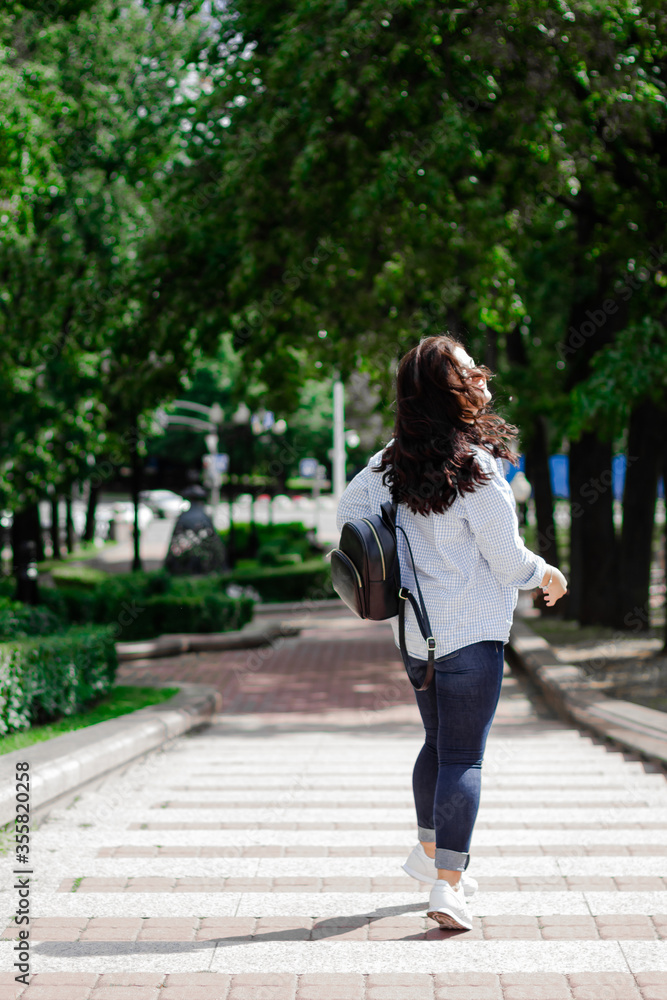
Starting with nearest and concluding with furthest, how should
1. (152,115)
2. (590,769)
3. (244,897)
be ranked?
(244,897) → (590,769) → (152,115)

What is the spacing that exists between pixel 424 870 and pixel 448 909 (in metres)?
0.31

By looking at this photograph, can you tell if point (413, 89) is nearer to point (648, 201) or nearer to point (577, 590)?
point (648, 201)

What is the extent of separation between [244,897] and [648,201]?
9073 mm

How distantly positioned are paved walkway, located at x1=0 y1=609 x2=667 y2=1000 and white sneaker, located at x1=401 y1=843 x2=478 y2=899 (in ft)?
0.23

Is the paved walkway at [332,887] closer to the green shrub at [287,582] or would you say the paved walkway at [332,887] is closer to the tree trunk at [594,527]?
the tree trunk at [594,527]

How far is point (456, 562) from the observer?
3.17 m

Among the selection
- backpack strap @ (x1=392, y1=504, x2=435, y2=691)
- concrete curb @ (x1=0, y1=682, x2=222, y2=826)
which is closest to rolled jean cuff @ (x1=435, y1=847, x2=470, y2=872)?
backpack strap @ (x1=392, y1=504, x2=435, y2=691)

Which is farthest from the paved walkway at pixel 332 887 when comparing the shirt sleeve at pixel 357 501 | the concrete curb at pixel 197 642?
the concrete curb at pixel 197 642

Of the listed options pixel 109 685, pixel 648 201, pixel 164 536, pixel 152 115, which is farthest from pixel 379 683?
pixel 164 536

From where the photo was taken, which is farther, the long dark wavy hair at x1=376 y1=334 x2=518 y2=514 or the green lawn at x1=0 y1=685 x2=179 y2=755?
the green lawn at x1=0 y1=685 x2=179 y2=755

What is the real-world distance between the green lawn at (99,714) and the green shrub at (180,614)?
4.94 metres

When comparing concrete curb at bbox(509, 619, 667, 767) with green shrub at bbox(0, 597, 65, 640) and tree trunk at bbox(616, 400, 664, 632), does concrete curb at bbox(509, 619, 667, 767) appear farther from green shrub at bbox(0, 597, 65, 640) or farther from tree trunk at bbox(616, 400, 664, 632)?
green shrub at bbox(0, 597, 65, 640)

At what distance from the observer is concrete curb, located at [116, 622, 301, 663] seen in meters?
12.3

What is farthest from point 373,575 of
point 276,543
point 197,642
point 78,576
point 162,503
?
point 162,503
